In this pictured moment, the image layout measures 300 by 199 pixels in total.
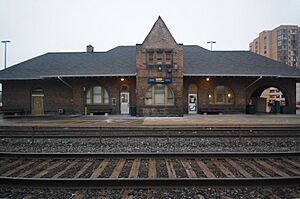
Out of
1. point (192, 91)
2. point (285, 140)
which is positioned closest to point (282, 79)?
point (192, 91)

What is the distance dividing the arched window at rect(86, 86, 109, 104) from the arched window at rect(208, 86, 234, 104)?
12529 millimetres

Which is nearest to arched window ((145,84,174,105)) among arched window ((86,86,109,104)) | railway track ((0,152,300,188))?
arched window ((86,86,109,104))

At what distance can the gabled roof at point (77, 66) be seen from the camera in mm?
20414

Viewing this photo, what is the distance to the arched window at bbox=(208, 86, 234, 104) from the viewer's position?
21406 mm

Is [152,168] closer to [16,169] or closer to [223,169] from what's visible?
[223,169]

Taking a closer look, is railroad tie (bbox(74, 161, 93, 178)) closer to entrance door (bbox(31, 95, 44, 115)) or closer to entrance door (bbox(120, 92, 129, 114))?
entrance door (bbox(120, 92, 129, 114))

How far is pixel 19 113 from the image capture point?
21766mm

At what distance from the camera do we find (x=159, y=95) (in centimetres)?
1930

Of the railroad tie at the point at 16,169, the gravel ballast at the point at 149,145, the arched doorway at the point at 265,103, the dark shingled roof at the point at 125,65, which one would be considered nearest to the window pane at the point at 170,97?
the dark shingled roof at the point at 125,65

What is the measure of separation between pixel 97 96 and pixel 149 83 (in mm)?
6861

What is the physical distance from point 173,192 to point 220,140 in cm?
540

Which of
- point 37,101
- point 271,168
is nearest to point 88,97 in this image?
point 37,101

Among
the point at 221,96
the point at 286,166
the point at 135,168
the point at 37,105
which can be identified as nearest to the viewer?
the point at 135,168

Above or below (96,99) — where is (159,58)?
above
